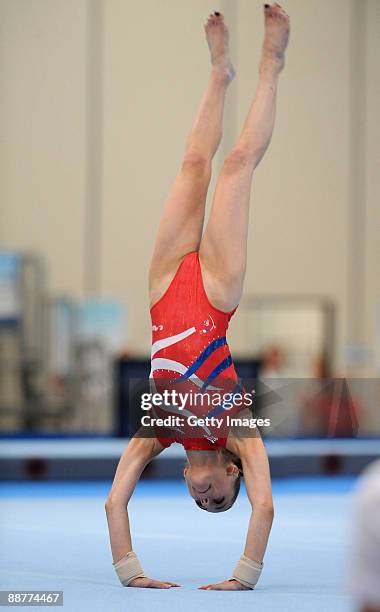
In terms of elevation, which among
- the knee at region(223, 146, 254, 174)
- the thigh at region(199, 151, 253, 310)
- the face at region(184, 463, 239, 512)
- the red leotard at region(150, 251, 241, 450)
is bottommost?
the face at region(184, 463, 239, 512)

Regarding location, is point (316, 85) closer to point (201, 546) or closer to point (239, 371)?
point (239, 371)

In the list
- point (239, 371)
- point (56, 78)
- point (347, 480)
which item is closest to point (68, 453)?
point (239, 371)

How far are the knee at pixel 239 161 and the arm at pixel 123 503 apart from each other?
112 cm

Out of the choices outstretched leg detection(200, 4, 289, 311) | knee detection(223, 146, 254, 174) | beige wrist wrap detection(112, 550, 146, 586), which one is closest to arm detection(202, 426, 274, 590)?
beige wrist wrap detection(112, 550, 146, 586)

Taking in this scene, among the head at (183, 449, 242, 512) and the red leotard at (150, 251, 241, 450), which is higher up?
the red leotard at (150, 251, 241, 450)

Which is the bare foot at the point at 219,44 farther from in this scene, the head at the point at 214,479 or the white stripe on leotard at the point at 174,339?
the head at the point at 214,479

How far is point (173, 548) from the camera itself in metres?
4.72

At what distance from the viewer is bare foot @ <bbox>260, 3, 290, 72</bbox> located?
13.9 feet

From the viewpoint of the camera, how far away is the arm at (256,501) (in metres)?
3.49

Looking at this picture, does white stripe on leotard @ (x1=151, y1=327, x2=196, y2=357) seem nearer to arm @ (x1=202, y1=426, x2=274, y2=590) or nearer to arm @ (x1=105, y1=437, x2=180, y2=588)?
arm @ (x1=105, y1=437, x2=180, y2=588)

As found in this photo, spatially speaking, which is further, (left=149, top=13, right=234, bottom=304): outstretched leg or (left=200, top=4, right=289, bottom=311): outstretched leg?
(left=149, top=13, right=234, bottom=304): outstretched leg

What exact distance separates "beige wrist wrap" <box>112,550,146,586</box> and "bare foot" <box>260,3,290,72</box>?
206 cm

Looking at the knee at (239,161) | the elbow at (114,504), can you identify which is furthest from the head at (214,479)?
the knee at (239,161)

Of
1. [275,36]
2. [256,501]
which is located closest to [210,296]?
[256,501]
